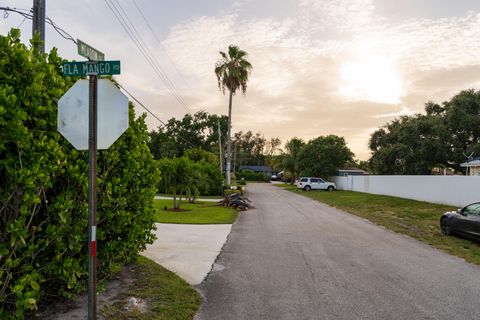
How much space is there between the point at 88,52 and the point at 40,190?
1.61m

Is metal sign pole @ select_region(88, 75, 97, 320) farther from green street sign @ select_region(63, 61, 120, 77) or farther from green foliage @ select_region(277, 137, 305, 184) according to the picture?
green foliage @ select_region(277, 137, 305, 184)

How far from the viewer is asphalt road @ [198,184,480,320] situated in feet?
17.3

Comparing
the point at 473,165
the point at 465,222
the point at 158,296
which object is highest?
the point at 473,165

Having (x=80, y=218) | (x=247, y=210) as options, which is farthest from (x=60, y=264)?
(x=247, y=210)

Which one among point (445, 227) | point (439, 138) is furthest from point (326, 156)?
point (445, 227)

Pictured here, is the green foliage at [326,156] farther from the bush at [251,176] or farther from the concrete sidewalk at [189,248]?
the bush at [251,176]

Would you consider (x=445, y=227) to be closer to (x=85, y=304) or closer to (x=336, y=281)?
(x=336, y=281)

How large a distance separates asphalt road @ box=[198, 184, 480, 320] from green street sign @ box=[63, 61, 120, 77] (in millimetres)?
3413

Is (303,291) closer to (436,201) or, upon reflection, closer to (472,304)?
(472,304)

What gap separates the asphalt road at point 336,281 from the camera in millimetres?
5273

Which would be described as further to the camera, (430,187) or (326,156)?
(326,156)

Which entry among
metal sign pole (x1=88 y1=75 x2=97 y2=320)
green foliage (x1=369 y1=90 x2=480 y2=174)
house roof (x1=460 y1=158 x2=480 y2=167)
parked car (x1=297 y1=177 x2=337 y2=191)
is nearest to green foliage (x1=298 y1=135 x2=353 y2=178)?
parked car (x1=297 y1=177 x2=337 y2=191)

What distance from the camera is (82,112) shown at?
3.89 meters

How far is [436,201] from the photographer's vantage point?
24062mm
